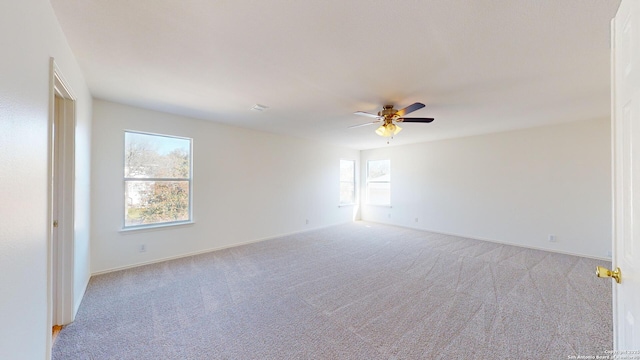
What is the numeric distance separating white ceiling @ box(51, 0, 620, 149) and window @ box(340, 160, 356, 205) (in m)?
3.90

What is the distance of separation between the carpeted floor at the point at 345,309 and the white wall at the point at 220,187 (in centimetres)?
40

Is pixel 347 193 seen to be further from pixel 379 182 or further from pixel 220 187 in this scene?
pixel 220 187

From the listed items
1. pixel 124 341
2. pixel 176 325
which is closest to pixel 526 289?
pixel 176 325

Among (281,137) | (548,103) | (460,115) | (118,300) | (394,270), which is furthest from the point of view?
(281,137)

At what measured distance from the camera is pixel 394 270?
3.41 m

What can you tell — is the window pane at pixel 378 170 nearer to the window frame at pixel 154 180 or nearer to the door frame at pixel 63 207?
the window frame at pixel 154 180

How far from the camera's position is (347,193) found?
24.4 feet

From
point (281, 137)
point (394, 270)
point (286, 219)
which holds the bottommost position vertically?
point (394, 270)

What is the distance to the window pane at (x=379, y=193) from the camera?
7.07m

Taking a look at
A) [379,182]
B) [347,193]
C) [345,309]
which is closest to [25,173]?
[345,309]

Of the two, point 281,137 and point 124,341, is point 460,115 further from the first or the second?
point 124,341

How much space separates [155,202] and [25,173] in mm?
2835

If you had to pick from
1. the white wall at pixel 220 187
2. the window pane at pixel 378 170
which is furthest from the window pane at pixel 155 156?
the window pane at pixel 378 170

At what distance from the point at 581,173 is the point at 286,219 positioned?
19.0ft
